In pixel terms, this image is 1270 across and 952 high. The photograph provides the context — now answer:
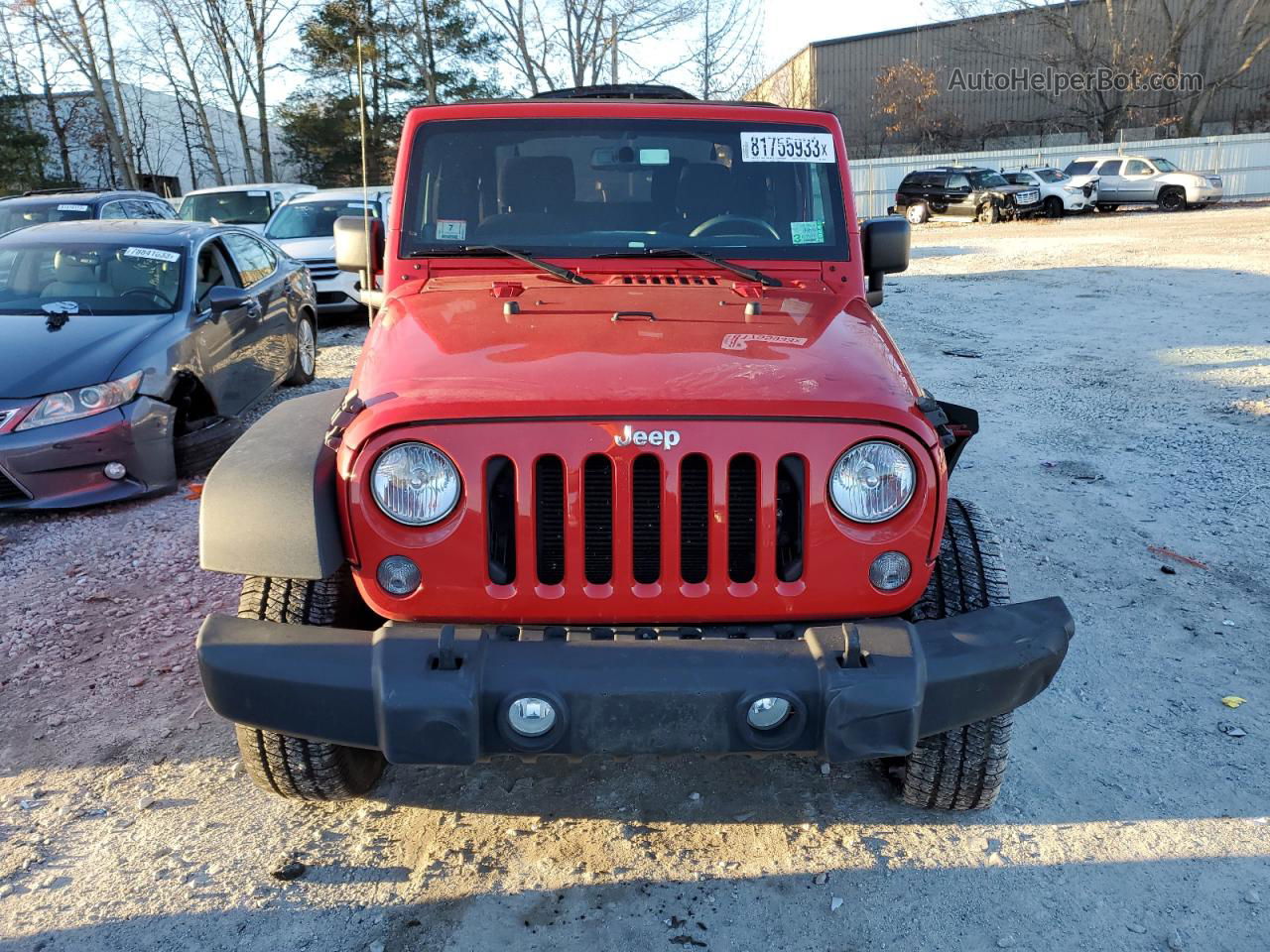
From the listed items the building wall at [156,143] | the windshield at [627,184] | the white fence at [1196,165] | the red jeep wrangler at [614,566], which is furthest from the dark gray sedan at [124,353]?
the building wall at [156,143]

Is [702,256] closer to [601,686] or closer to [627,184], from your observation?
[627,184]

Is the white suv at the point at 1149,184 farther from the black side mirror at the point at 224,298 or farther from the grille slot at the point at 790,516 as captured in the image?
the grille slot at the point at 790,516

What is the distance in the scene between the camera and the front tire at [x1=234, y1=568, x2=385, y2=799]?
2.63m

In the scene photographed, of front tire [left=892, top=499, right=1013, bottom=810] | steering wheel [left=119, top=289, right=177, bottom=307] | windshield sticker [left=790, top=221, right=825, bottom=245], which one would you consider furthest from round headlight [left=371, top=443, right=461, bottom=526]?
steering wheel [left=119, top=289, right=177, bottom=307]

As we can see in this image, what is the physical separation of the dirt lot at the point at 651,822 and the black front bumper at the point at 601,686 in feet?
2.04

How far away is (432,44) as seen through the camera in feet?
98.3

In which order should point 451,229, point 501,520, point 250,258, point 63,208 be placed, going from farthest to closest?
point 63,208 < point 250,258 < point 451,229 < point 501,520

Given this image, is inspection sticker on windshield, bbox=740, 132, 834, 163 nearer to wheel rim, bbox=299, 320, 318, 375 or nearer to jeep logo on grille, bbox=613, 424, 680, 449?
jeep logo on grille, bbox=613, 424, 680, 449

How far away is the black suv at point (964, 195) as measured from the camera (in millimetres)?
25234

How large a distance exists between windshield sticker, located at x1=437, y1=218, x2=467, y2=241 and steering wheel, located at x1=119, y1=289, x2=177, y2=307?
11.1 feet

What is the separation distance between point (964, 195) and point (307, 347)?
22101 mm

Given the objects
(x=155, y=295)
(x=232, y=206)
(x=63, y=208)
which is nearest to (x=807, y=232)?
(x=155, y=295)

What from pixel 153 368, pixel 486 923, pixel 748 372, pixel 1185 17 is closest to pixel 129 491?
pixel 153 368

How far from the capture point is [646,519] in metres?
2.46
